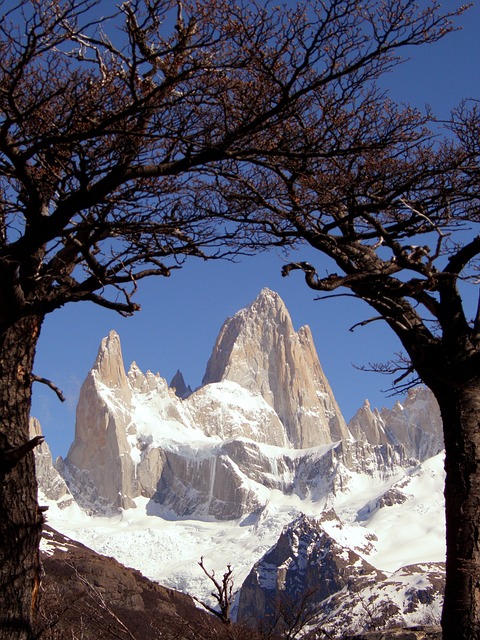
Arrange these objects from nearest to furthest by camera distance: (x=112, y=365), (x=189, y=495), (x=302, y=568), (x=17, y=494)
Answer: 1. (x=17, y=494)
2. (x=302, y=568)
3. (x=189, y=495)
4. (x=112, y=365)

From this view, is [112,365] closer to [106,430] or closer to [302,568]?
[106,430]

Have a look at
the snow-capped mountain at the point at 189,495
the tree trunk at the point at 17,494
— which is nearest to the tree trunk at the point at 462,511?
the tree trunk at the point at 17,494

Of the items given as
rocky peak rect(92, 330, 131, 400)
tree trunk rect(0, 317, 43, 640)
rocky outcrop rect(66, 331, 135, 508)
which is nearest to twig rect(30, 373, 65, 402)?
tree trunk rect(0, 317, 43, 640)

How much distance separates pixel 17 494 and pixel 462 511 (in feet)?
8.56

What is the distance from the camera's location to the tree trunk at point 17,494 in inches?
152

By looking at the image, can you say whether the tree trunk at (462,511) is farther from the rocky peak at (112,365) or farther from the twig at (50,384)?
the rocky peak at (112,365)

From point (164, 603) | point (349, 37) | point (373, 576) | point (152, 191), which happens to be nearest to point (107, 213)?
point (152, 191)

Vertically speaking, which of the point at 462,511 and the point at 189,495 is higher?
the point at 189,495

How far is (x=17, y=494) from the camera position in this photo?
4.06 m

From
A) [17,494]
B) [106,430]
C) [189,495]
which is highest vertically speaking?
[106,430]

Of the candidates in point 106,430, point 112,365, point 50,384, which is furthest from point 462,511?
point 112,365

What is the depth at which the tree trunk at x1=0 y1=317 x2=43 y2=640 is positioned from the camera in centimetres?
386

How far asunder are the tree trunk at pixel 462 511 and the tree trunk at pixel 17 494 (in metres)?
2.41

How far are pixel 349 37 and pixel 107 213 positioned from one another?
5.76ft
